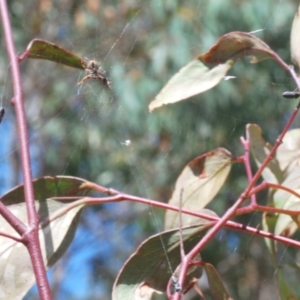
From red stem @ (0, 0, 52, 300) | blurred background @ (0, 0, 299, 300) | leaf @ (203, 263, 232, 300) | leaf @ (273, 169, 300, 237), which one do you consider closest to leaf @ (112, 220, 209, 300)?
leaf @ (203, 263, 232, 300)

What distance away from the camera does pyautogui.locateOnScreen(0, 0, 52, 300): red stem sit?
559mm

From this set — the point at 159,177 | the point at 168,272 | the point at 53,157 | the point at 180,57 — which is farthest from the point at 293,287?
the point at 53,157

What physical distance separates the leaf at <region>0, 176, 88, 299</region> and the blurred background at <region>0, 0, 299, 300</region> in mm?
1675

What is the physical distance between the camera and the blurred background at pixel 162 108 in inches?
112

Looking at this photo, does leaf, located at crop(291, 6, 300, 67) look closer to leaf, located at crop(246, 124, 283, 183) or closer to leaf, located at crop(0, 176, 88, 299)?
leaf, located at crop(246, 124, 283, 183)

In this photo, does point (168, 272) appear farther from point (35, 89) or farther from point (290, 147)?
point (35, 89)

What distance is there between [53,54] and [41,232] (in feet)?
0.81

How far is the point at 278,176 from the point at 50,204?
421 mm

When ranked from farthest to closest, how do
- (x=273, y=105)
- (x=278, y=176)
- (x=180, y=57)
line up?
(x=273, y=105)
(x=180, y=57)
(x=278, y=176)

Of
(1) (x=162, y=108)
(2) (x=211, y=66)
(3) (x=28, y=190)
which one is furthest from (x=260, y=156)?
(1) (x=162, y=108)

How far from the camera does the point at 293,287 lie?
96cm

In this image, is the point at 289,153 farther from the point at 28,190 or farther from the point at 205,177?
the point at 28,190

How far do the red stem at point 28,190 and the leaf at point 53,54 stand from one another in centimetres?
14

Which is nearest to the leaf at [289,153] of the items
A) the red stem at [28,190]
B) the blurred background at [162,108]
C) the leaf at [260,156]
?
the leaf at [260,156]
